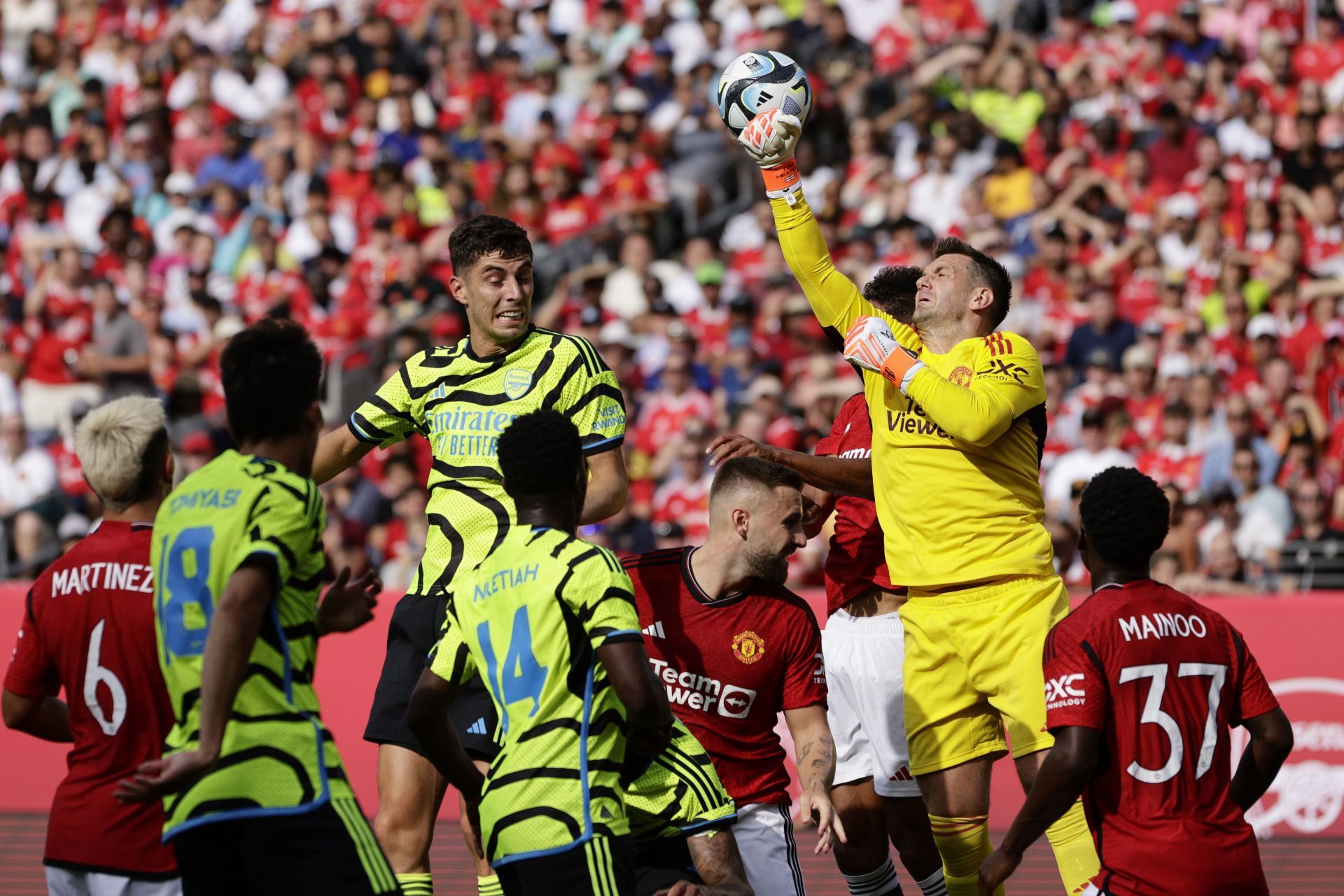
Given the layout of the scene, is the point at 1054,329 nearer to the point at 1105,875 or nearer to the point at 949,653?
the point at 949,653

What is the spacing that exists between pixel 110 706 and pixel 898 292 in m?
3.50

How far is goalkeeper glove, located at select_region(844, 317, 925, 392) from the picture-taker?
599 centimetres

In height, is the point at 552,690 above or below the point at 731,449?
below

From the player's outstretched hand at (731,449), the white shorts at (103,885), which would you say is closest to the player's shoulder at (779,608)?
the player's outstretched hand at (731,449)

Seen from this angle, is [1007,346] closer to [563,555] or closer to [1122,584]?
[1122,584]

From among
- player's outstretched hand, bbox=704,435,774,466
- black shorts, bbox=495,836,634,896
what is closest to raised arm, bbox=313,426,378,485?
player's outstretched hand, bbox=704,435,774,466

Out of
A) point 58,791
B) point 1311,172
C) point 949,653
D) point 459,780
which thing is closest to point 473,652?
point 459,780

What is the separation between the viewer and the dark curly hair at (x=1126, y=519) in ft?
16.8

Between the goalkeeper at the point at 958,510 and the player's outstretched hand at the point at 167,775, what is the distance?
9.18 ft

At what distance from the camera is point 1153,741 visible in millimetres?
4875

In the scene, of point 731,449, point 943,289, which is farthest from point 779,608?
point 943,289

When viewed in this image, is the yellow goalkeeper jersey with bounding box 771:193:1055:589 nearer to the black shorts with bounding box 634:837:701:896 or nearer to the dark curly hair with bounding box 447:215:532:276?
the dark curly hair with bounding box 447:215:532:276

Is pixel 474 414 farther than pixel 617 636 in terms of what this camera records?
Yes

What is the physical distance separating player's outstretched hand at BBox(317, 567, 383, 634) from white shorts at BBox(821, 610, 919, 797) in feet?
8.35
